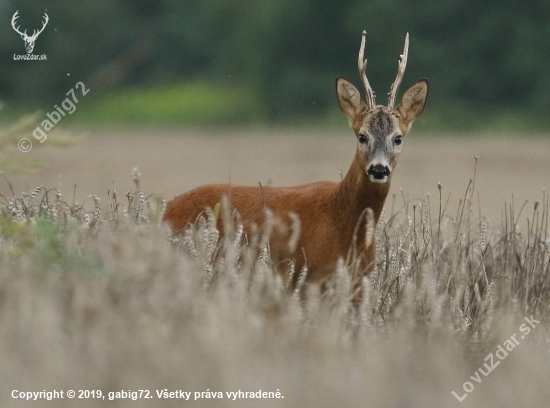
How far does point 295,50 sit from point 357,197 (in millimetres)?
41035

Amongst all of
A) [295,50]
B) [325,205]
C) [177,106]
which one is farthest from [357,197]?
[177,106]

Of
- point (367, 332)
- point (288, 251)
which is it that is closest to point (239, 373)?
point (367, 332)

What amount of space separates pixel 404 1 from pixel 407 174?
1726 centimetres

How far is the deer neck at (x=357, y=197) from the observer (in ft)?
23.8

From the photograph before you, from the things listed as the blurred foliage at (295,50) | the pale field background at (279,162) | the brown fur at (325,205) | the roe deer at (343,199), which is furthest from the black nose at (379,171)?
the blurred foliage at (295,50)

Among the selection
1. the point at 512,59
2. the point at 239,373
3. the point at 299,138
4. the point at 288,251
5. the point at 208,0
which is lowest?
the point at 239,373

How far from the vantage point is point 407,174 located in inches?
1110

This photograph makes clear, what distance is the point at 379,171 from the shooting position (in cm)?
697

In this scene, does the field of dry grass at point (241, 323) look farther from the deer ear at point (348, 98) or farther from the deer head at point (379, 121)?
the deer ear at point (348, 98)

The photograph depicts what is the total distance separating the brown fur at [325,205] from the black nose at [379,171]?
5.7 inches

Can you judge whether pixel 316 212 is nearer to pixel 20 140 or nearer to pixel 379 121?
pixel 379 121

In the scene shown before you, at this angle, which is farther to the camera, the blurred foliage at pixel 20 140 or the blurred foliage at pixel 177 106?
the blurred foliage at pixel 177 106

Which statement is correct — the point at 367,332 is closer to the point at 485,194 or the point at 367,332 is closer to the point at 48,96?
the point at 485,194

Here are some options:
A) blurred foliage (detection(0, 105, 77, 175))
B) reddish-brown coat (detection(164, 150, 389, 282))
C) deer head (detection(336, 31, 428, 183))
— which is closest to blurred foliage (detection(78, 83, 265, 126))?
reddish-brown coat (detection(164, 150, 389, 282))
